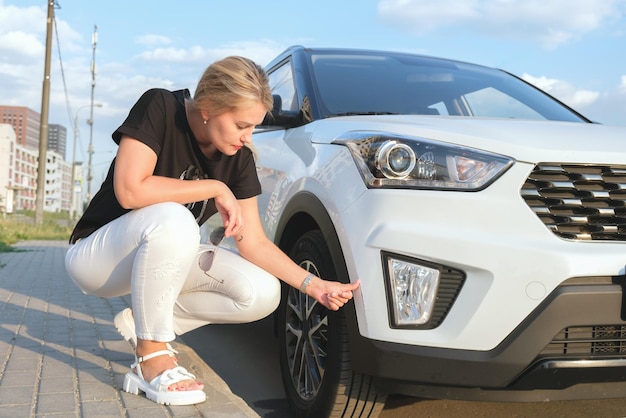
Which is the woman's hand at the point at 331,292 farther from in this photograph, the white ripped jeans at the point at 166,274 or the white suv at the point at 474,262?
the white ripped jeans at the point at 166,274

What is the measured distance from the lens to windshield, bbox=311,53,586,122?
11.6 ft

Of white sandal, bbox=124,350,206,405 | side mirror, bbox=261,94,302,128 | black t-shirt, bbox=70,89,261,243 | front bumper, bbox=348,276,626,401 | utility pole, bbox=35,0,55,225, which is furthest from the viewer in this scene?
utility pole, bbox=35,0,55,225

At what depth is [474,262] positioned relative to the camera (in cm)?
226

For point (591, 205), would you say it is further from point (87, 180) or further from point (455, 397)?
point (87, 180)

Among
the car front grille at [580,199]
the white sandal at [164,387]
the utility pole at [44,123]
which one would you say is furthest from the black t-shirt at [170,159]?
the utility pole at [44,123]

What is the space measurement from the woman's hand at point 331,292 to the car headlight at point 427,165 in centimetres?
38

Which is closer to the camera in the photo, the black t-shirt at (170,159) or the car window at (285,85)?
the black t-shirt at (170,159)

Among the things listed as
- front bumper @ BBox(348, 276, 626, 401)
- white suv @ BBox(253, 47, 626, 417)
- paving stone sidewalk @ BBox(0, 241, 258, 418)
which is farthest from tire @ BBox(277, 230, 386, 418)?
paving stone sidewalk @ BBox(0, 241, 258, 418)

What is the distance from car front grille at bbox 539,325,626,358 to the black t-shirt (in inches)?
57.1

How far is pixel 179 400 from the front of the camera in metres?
2.62

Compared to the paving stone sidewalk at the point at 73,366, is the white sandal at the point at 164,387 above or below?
above

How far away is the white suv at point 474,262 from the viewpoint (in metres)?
2.23

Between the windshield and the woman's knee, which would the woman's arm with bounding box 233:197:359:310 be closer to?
the woman's knee

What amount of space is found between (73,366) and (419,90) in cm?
224
